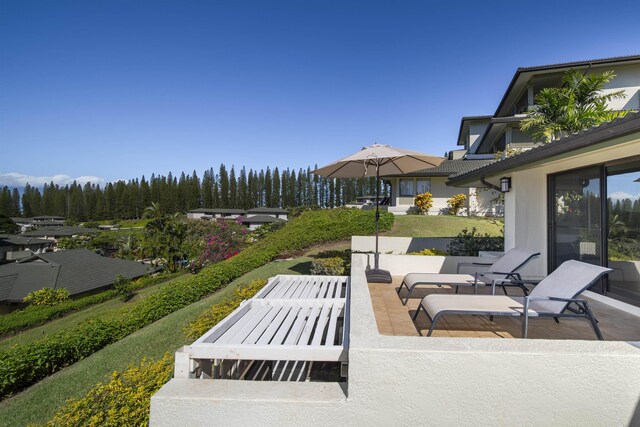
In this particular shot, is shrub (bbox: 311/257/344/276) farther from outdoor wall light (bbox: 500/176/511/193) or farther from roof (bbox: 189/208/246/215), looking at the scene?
roof (bbox: 189/208/246/215)

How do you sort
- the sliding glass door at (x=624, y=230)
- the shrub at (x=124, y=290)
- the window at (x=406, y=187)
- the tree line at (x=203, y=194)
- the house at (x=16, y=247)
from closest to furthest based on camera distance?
the sliding glass door at (x=624, y=230) → the shrub at (x=124, y=290) → the window at (x=406, y=187) → the house at (x=16, y=247) → the tree line at (x=203, y=194)

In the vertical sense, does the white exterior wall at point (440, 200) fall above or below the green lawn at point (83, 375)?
above

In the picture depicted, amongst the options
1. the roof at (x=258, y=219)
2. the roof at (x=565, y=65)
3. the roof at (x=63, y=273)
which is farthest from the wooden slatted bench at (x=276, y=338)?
the roof at (x=258, y=219)

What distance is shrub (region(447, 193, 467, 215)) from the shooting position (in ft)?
76.5

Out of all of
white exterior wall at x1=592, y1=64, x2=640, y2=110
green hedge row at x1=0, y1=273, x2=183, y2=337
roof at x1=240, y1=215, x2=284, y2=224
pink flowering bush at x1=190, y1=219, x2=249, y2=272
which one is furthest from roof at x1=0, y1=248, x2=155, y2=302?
white exterior wall at x1=592, y1=64, x2=640, y2=110

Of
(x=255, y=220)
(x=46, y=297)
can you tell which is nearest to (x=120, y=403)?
(x=46, y=297)

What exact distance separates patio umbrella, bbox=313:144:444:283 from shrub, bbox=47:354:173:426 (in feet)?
13.4

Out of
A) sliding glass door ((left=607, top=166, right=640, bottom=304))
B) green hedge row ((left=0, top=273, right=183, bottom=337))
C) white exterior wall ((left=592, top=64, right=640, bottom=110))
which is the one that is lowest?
green hedge row ((left=0, top=273, right=183, bottom=337))

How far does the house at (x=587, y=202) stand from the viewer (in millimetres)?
3881

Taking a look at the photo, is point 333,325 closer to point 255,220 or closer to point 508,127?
point 508,127

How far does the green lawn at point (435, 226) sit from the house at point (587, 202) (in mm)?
10686

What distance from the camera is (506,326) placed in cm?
384

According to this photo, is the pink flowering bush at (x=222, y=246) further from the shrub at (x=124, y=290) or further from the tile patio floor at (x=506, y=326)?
the tile patio floor at (x=506, y=326)

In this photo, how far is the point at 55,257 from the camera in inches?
1078
